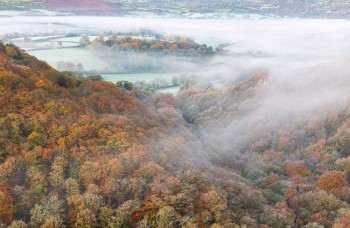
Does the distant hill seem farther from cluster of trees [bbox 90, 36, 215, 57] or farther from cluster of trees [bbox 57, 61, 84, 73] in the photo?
cluster of trees [bbox 57, 61, 84, 73]

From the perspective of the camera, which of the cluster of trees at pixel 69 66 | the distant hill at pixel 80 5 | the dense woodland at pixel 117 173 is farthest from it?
the distant hill at pixel 80 5

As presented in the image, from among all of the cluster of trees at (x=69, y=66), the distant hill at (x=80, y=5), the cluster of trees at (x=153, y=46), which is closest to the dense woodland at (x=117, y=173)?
the cluster of trees at (x=69, y=66)

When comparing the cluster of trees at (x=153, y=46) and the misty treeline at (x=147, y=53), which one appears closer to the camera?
the misty treeline at (x=147, y=53)

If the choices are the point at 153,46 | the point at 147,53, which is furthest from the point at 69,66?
the point at 153,46

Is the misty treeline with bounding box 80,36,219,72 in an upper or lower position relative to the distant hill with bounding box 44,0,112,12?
→ lower

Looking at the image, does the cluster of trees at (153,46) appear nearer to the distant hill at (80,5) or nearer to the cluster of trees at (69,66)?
the distant hill at (80,5)

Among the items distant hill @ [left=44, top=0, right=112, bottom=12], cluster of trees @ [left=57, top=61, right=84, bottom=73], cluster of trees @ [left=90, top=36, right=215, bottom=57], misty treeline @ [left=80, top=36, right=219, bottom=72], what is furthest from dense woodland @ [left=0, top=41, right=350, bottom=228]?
distant hill @ [left=44, top=0, right=112, bottom=12]

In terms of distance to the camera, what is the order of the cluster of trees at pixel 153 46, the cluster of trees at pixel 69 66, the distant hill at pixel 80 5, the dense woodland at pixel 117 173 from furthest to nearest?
1. the distant hill at pixel 80 5
2. the cluster of trees at pixel 153 46
3. the cluster of trees at pixel 69 66
4. the dense woodland at pixel 117 173

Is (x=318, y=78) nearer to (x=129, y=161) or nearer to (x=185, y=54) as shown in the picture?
(x=185, y=54)

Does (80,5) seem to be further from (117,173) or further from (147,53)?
(117,173)
